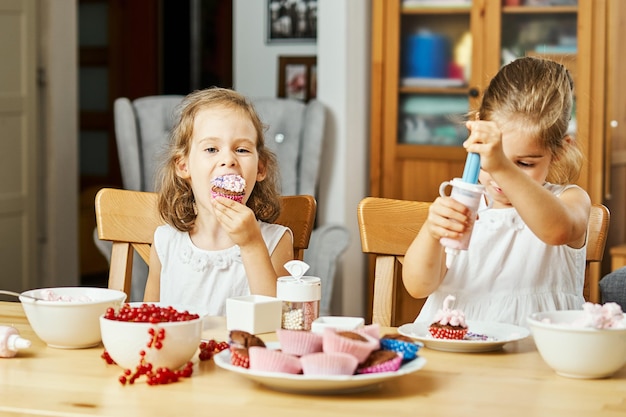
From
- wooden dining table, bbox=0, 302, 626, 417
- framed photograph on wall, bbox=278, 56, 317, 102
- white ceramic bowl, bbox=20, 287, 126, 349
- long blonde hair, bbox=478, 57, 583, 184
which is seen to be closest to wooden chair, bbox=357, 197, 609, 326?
long blonde hair, bbox=478, 57, 583, 184

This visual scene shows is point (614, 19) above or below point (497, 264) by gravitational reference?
above

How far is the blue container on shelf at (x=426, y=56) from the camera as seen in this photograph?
4645mm

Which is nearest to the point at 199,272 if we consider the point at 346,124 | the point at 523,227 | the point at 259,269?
the point at 259,269

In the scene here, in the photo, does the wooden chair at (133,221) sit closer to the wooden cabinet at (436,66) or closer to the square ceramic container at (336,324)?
the square ceramic container at (336,324)

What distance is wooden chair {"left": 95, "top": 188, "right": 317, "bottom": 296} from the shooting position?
2070 millimetres

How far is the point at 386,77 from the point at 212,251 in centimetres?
264

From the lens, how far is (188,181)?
2193mm

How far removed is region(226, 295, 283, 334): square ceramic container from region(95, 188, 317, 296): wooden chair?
1.91 ft

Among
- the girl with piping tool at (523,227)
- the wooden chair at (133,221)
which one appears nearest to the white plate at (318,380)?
the girl with piping tool at (523,227)

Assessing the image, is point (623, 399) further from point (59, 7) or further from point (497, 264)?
point (59, 7)

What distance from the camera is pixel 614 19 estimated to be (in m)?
4.18

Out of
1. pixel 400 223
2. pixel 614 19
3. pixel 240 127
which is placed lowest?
pixel 400 223

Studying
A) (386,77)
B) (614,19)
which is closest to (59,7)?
(386,77)

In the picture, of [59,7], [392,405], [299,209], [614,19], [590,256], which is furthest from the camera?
[59,7]
